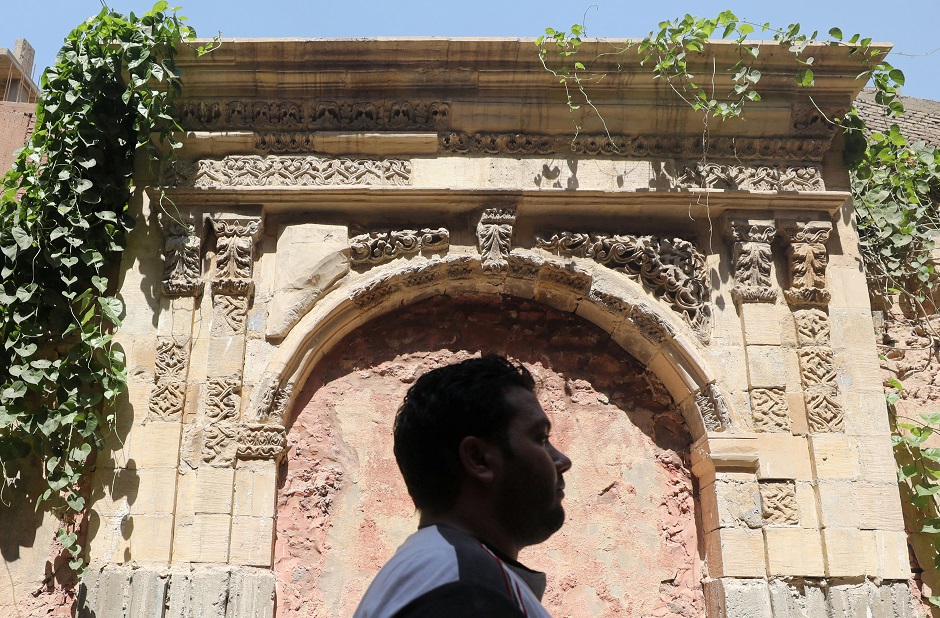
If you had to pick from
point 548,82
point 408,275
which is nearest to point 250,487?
point 408,275

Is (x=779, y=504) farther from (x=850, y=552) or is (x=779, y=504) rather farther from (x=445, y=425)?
(x=445, y=425)

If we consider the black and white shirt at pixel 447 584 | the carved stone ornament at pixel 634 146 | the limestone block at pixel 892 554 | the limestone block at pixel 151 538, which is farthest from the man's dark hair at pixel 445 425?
the carved stone ornament at pixel 634 146

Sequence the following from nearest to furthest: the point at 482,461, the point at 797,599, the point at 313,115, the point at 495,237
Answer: the point at 482,461, the point at 797,599, the point at 495,237, the point at 313,115

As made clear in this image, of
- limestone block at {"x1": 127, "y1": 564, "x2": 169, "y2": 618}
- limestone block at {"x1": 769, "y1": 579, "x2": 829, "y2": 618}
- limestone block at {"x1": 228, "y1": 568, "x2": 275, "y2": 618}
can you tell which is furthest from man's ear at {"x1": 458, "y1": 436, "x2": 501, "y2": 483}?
limestone block at {"x1": 769, "y1": 579, "x2": 829, "y2": 618}

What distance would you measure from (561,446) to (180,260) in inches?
97.8

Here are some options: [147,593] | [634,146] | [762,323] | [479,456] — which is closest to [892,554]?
[762,323]

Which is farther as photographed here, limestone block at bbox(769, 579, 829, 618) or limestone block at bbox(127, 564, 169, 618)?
limestone block at bbox(769, 579, 829, 618)

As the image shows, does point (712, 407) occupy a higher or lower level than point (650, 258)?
lower

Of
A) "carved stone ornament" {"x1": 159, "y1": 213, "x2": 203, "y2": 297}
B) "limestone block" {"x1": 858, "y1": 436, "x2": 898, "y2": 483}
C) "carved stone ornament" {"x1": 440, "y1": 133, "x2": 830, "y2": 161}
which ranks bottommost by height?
"limestone block" {"x1": 858, "y1": 436, "x2": 898, "y2": 483}

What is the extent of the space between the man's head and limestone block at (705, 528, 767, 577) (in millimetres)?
3472

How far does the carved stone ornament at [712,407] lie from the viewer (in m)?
5.19

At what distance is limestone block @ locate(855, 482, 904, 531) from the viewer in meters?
4.93

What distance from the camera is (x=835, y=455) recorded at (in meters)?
5.05

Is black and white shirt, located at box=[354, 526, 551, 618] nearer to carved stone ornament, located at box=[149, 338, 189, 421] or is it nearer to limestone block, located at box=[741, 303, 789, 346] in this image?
carved stone ornament, located at box=[149, 338, 189, 421]
